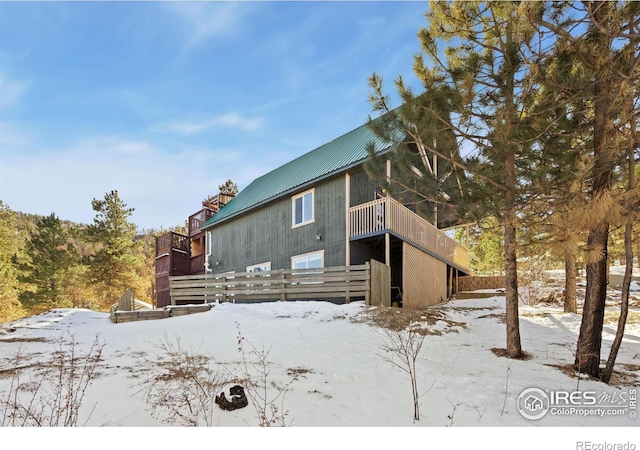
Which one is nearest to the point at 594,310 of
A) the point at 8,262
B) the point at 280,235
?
the point at 280,235

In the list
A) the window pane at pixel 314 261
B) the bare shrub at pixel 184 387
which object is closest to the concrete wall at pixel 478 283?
the window pane at pixel 314 261

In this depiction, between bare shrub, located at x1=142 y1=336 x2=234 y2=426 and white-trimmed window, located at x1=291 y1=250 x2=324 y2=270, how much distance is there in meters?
7.41

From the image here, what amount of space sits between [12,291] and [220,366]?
24644 millimetres

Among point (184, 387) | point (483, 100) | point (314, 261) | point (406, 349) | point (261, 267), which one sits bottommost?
point (184, 387)

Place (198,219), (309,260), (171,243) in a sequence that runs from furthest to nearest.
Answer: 1. (198,219)
2. (171,243)
3. (309,260)

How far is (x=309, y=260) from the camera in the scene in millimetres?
13469

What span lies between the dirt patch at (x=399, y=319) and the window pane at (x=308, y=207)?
5204mm

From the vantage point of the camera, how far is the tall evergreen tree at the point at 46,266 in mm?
24531

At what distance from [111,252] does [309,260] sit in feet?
66.4

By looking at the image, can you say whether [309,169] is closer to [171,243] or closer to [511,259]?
[511,259]

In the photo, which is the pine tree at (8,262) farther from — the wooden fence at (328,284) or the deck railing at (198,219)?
the wooden fence at (328,284)

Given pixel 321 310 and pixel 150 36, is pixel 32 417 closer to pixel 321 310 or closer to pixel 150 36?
pixel 150 36

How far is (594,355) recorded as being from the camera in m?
5.48

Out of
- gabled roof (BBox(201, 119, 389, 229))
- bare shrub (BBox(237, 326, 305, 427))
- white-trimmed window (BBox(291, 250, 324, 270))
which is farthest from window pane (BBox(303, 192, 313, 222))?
bare shrub (BBox(237, 326, 305, 427))
